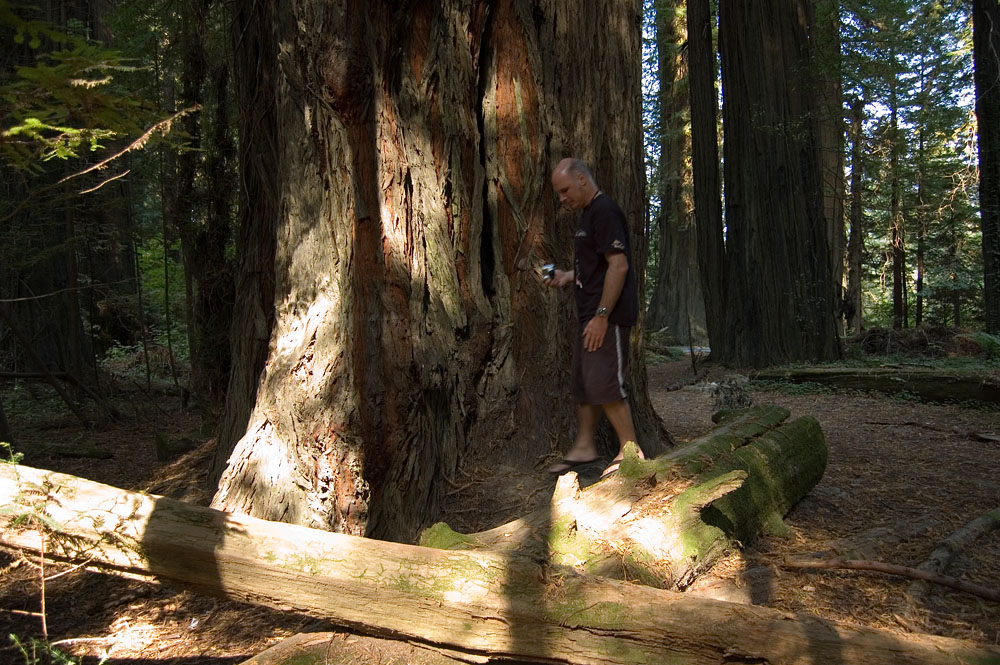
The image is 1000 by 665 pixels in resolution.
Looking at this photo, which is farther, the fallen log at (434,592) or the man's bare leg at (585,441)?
the man's bare leg at (585,441)

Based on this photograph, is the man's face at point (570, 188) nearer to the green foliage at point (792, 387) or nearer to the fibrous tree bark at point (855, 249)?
the green foliage at point (792, 387)

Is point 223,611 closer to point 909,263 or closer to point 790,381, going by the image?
point 790,381

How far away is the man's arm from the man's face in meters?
0.41

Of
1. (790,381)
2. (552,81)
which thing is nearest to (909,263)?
(790,381)

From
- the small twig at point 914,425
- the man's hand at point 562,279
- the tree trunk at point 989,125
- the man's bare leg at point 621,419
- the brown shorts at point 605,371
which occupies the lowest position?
the small twig at point 914,425

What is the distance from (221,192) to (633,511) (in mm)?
4768

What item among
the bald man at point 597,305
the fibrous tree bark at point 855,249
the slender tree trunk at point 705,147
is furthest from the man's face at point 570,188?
the fibrous tree bark at point 855,249

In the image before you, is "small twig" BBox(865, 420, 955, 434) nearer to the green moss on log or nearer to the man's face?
the man's face

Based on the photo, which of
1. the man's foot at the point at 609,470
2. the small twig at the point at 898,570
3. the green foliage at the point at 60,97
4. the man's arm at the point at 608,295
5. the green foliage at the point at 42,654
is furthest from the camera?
the man's arm at the point at 608,295

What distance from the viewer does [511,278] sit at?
491 centimetres

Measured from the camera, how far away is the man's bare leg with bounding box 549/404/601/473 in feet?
15.5

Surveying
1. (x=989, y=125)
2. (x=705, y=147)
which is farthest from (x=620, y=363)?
(x=989, y=125)

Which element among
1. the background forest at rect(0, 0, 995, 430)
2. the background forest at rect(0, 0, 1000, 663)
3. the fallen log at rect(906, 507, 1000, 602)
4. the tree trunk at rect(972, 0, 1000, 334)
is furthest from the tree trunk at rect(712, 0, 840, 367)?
the fallen log at rect(906, 507, 1000, 602)

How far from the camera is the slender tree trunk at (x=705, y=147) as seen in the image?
1265 centimetres
